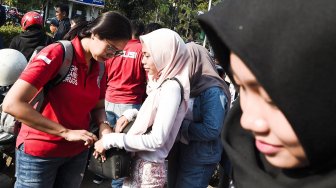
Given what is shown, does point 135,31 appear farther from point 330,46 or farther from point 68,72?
point 330,46

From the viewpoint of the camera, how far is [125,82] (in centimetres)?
406

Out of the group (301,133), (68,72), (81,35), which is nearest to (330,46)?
(301,133)

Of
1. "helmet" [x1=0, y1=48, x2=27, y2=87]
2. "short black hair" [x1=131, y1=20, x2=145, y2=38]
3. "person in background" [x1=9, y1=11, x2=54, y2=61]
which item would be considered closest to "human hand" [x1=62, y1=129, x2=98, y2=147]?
"helmet" [x1=0, y1=48, x2=27, y2=87]

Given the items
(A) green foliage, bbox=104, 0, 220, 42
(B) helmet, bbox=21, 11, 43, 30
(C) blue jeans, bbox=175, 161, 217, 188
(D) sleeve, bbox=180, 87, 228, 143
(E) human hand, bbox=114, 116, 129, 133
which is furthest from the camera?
(A) green foliage, bbox=104, 0, 220, 42

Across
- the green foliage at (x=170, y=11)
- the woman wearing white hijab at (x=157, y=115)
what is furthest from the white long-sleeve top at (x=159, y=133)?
the green foliage at (x=170, y=11)

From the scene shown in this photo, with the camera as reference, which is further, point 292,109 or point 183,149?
point 183,149

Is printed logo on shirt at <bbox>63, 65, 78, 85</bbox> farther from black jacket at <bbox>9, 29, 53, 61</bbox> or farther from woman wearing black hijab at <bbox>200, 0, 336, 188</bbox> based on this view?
black jacket at <bbox>9, 29, 53, 61</bbox>

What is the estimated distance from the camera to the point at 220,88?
8.77 ft

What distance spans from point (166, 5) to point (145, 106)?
25.3m

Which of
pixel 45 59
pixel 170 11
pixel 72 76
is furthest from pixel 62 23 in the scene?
pixel 170 11

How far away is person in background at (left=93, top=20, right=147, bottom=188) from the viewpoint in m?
4.04

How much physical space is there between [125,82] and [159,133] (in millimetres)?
1994

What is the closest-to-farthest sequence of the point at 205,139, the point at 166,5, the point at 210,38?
1. the point at 210,38
2. the point at 205,139
3. the point at 166,5

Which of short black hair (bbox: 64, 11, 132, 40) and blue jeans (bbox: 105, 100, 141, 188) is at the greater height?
short black hair (bbox: 64, 11, 132, 40)
